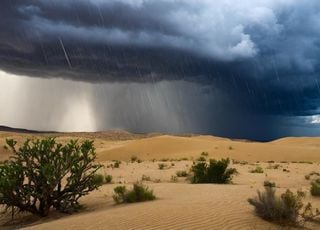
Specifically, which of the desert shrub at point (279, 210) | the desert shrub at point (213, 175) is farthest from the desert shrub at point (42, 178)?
the desert shrub at point (213, 175)

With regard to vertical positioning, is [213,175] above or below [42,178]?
below

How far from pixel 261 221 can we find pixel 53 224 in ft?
16.5

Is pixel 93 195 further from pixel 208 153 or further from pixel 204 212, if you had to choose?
pixel 208 153

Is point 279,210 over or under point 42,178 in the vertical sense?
under

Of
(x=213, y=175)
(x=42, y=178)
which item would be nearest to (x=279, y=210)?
(x=42, y=178)

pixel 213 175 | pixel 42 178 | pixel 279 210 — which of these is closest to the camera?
pixel 279 210

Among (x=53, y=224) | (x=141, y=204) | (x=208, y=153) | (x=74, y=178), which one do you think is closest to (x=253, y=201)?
(x=141, y=204)

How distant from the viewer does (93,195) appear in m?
16.6

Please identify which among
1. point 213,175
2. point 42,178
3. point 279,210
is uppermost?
point 42,178

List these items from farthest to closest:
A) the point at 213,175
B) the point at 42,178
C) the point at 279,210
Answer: the point at 213,175 < the point at 42,178 < the point at 279,210

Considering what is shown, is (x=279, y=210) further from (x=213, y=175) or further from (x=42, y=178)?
(x=213, y=175)

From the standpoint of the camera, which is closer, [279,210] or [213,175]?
[279,210]

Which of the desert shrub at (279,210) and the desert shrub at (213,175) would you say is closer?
the desert shrub at (279,210)

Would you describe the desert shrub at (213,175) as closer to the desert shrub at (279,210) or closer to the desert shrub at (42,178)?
the desert shrub at (42,178)
